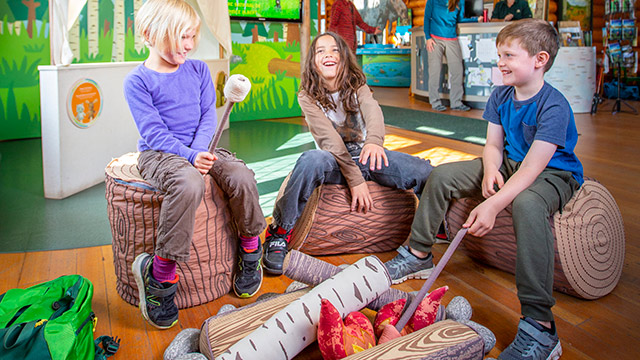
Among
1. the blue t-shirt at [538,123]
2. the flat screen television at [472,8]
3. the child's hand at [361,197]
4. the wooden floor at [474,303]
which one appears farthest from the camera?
the flat screen television at [472,8]

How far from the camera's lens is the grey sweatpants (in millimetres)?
6027

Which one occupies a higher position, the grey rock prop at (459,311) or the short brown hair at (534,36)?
the short brown hair at (534,36)

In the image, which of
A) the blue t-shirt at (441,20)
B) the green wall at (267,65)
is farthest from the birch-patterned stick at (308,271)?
the blue t-shirt at (441,20)

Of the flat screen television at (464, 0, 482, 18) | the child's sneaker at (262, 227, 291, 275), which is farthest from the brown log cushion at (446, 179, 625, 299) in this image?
the flat screen television at (464, 0, 482, 18)

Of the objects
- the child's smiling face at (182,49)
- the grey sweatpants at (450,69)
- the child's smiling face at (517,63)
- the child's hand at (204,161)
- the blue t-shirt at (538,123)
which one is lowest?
the child's hand at (204,161)

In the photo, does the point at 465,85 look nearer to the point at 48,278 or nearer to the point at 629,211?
the point at 629,211

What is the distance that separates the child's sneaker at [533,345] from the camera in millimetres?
1307

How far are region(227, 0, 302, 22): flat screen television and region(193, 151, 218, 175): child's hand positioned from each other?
389 centimetres

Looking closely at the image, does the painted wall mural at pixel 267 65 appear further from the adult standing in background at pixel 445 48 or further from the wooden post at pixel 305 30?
the adult standing in background at pixel 445 48

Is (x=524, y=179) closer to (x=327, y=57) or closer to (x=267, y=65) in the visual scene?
(x=327, y=57)

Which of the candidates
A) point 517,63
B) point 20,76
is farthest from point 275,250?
point 20,76

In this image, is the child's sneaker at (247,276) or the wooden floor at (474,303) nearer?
the wooden floor at (474,303)

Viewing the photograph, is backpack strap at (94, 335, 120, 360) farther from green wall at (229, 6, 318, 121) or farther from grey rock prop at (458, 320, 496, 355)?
green wall at (229, 6, 318, 121)

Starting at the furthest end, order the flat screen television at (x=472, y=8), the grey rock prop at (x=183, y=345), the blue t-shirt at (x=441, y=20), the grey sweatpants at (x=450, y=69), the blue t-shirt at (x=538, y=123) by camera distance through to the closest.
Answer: the flat screen television at (x=472, y=8)
the grey sweatpants at (x=450, y=69)
the blue t-shirt at (x=441, y=20)
the blue t-shirt at (x=538, y=123)
the grey rock prop at (x=183, y=345)
